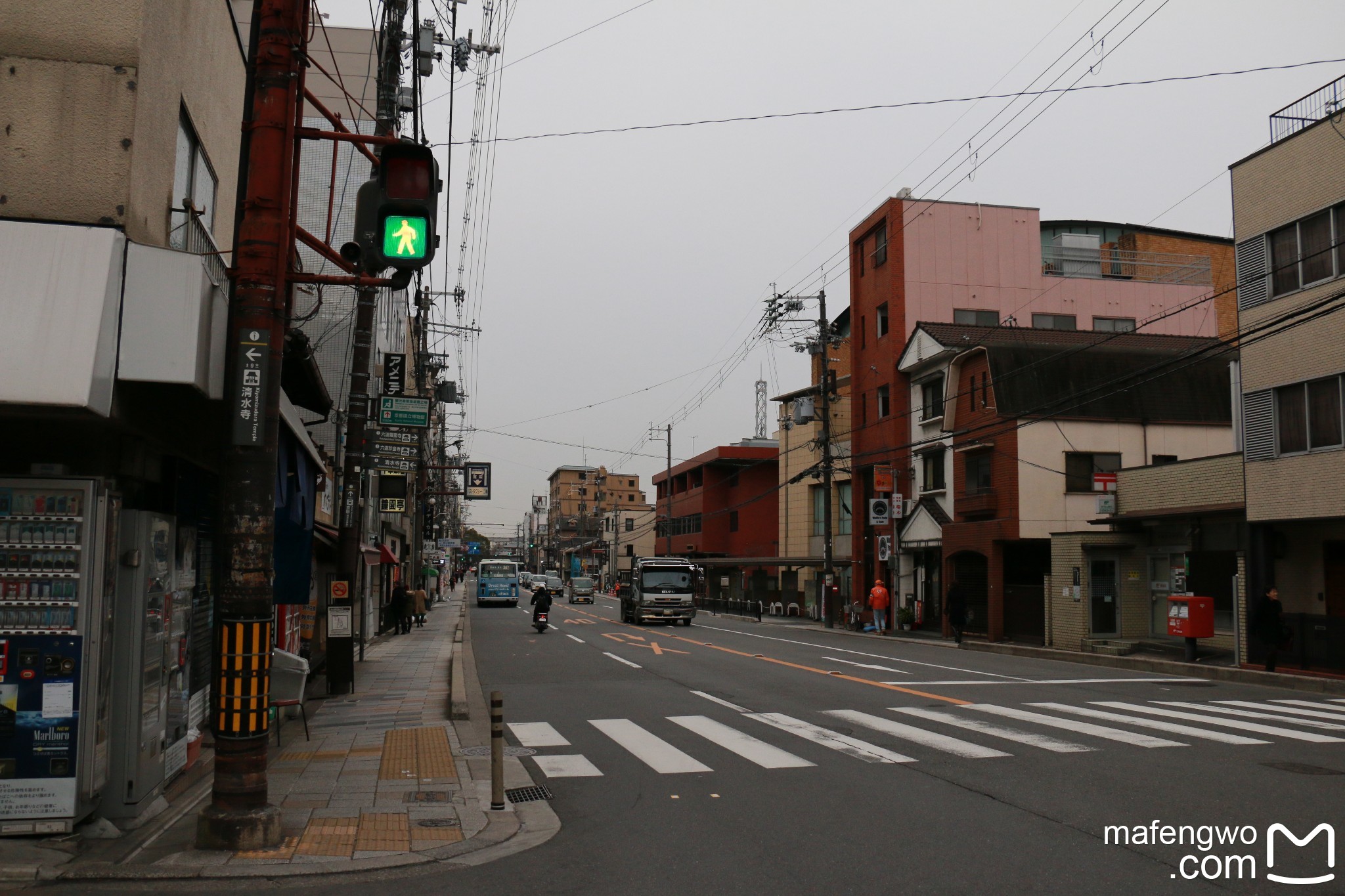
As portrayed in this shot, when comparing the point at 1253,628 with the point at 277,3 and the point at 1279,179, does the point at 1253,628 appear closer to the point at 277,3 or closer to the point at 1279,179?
the point at 1279,179

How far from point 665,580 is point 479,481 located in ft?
35.9

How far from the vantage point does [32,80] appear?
739cm

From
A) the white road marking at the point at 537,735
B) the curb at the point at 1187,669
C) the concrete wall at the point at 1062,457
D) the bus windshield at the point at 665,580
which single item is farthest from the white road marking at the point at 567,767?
the bus windshield at the point at 665,580

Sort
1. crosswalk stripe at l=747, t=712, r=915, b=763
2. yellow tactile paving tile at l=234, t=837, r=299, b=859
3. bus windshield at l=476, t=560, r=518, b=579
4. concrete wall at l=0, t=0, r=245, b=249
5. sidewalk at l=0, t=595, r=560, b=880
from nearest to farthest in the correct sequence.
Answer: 1. sidewalk at l=0, t=595, r=560, b=880
2. yellow tactile paving tile at l=234, t=837, r=299, b=859
3. concrete wall at l=0, t=0, r=245, b=249
4. crosswalk stripe at l=747, t=712, r=915, b=763
5. bus windshield at l=476, t=560, r=518, b=579

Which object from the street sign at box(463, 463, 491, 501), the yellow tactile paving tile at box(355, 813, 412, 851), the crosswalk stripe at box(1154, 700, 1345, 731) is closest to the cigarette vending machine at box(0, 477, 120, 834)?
the yellow tactile paving tile at box(355, 813, 412, 851)

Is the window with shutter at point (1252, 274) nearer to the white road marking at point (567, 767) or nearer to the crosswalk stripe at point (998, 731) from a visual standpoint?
the crosswalk stripe at point (998, 731)

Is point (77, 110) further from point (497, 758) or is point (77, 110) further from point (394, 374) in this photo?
point (394, 374)

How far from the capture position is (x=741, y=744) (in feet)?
38.9

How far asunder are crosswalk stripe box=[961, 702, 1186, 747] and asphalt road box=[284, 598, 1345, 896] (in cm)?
6

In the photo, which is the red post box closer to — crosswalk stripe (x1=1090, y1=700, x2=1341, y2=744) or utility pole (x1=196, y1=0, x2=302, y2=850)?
crosswalk stripe (x1=1090, y1=700, x2=1341, y2=744)

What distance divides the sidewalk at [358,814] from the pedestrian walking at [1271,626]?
1545 centimetres

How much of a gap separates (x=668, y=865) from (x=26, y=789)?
447 centimetres

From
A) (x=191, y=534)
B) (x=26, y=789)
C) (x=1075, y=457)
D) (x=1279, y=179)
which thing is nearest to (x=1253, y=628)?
(x=1279, y=179)

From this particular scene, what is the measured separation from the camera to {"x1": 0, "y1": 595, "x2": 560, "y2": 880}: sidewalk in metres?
6.80
